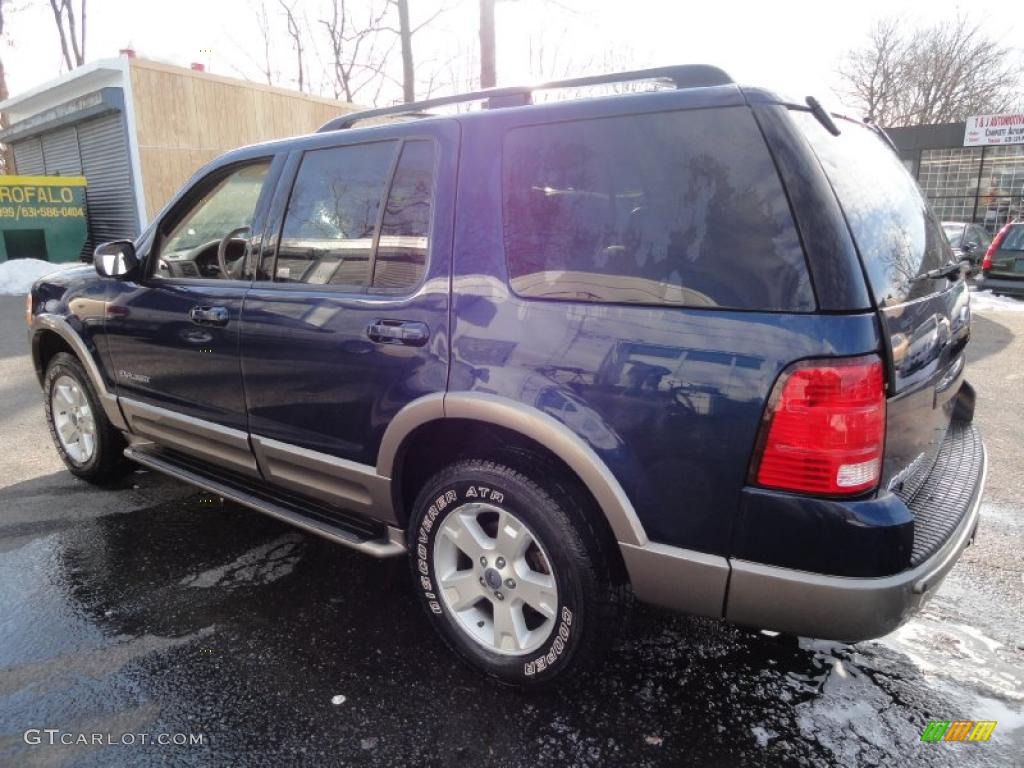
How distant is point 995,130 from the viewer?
74.6ft

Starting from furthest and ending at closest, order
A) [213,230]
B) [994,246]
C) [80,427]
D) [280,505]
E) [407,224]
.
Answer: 1. [994,246]
2. [80,427]
3. [213,230]
4. [280,505]
5. [407,224]

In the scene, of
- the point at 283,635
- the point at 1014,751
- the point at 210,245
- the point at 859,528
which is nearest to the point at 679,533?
the point at 859,528

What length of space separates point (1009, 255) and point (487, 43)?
10.0 meters

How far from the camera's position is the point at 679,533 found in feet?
6.68

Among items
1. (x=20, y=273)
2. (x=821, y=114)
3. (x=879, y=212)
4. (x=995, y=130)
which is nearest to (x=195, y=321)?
(x=821, y=114)

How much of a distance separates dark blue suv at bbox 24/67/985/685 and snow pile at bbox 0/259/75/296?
533 inches

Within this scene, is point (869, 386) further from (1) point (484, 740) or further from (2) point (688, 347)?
(1) point (484, 740)

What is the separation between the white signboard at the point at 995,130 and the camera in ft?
72.8

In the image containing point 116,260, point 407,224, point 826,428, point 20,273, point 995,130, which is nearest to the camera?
point 826,428

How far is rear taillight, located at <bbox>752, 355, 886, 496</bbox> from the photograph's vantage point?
1.79m

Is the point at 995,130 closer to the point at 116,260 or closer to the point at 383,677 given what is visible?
the point at 116,260

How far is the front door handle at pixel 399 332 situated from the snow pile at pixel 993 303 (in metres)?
11.8

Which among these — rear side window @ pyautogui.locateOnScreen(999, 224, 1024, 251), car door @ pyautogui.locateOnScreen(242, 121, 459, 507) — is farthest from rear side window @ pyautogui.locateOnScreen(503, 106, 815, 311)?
rear side window @ pyautogui.locateOnScreen(999, 224, 1024, 251)

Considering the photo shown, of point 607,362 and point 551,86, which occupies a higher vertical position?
point 551,86
